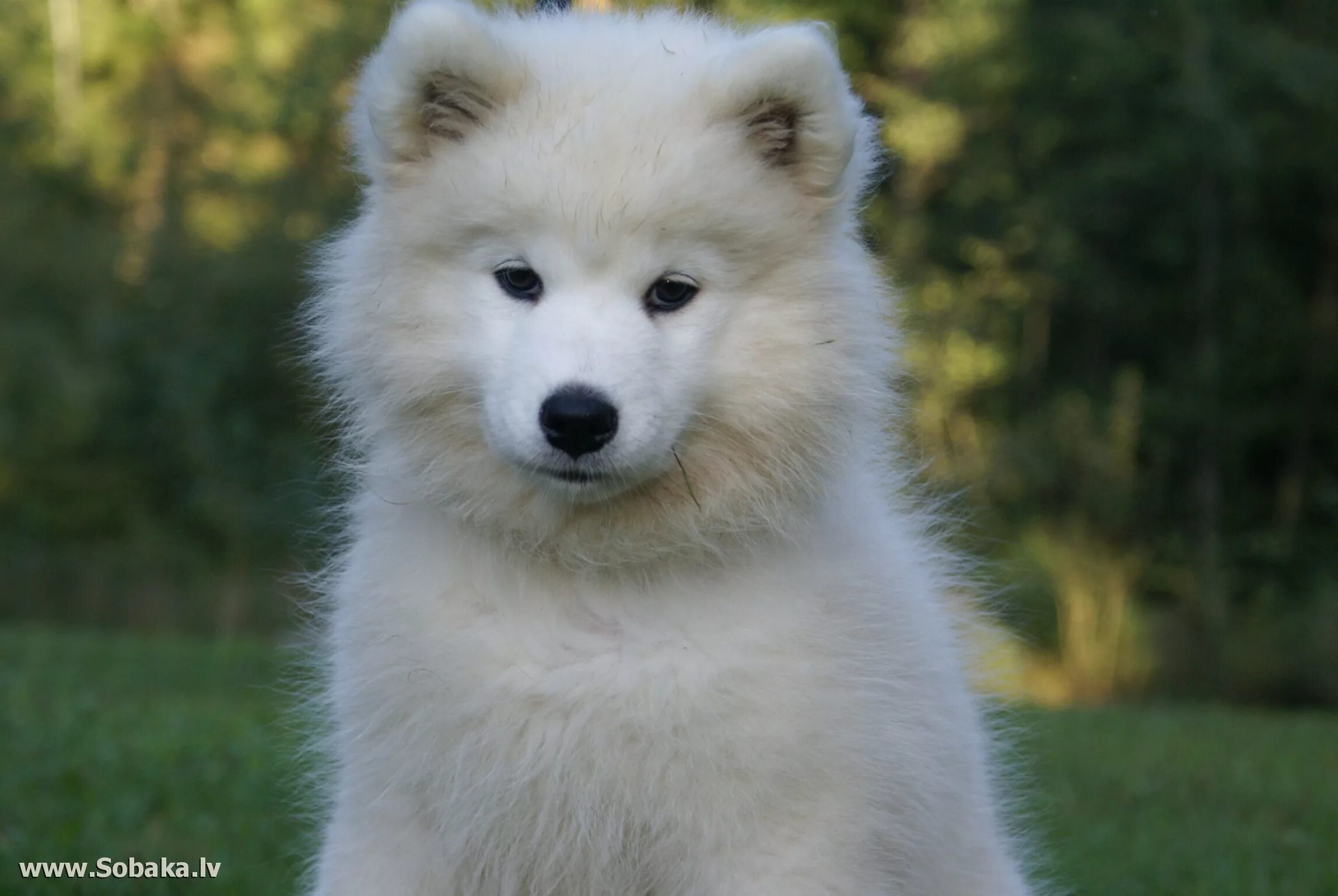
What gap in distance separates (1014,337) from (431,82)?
16569 millimetres

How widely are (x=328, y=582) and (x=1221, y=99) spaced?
16.1 metres

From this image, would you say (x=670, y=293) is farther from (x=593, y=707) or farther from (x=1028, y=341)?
(x=1028, y=341)

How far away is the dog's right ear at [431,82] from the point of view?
2994mm

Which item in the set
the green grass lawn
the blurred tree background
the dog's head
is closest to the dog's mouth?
the dog's head

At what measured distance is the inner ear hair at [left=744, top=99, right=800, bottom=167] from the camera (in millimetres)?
3064

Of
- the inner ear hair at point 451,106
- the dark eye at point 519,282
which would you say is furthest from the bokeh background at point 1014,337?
the dark eye at point 519,282

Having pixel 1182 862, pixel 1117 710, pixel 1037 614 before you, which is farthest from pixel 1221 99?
pixel 1182 862

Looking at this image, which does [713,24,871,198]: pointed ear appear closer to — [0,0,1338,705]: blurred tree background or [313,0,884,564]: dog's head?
[313,0,884,564]: dog's head

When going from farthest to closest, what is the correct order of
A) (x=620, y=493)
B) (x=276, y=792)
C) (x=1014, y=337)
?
(x=1014, y=337), (x=276, y=792), (x=620, y=493)

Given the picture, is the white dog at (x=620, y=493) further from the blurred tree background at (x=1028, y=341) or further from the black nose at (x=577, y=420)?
the blurred tree background at (x=1028, y=341)

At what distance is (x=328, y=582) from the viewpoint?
3.56m

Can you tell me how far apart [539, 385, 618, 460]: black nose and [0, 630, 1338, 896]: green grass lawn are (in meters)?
1.71

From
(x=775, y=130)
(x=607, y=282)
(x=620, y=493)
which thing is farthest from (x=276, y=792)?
(x=775, y=130)

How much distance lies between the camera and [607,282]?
2918 mm
